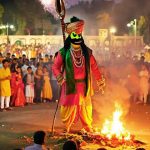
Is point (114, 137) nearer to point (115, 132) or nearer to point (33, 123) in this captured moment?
point (115, 132)

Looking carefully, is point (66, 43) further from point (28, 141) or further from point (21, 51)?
point (21, 51)

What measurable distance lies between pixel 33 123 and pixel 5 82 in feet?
9.88

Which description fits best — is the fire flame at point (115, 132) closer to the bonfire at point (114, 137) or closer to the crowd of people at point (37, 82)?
the bonfire at point (114, 137)

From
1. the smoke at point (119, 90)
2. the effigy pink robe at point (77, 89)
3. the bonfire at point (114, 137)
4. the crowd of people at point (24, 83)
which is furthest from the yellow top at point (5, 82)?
the bonfire at point (114, 137)

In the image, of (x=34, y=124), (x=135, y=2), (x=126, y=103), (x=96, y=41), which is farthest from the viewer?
(x=96, y=41)

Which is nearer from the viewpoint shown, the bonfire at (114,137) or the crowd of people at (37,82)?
the bonfire at (114,137)

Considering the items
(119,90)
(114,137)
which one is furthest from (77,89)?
(119,90)

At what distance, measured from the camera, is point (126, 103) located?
48.2 ft

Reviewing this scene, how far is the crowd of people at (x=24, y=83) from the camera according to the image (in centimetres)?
1370

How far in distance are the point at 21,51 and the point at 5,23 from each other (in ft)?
47.0

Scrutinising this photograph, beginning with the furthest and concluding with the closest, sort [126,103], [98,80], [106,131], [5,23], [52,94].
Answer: [5,23] → [52,94] → [126,103] → [98,80] → [106,131]

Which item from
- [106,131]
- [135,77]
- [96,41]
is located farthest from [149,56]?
[96,41]

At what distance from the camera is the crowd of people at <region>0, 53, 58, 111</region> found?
1370 centimetres

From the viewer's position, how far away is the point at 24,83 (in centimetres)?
1538
